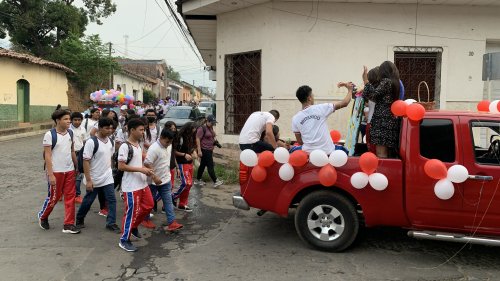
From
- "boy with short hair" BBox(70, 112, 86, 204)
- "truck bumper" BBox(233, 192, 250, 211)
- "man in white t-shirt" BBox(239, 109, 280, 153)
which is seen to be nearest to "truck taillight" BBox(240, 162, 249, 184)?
"truck bumper" BBox(233, 192, 250, 211)

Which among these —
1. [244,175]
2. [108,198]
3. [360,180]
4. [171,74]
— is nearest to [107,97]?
[108,198]

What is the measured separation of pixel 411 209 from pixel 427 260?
0.64 metres

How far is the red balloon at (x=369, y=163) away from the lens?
14.6ft

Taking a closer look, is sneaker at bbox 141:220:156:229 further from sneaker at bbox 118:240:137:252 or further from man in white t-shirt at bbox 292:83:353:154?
man in white t-shirt at bbox 292:83:353:154

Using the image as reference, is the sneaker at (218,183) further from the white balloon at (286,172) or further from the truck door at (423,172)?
the truck door at (423,172)

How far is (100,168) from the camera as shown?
5.56 m

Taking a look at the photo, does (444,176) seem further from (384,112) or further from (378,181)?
(384,112)

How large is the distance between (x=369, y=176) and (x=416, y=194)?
510mm

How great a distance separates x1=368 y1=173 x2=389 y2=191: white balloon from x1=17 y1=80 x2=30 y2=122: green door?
2029cm

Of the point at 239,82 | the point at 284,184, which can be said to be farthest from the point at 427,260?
the point at 239,82

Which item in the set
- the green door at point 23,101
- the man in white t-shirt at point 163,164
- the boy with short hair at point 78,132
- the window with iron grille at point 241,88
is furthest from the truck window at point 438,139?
the green door at point 23,101

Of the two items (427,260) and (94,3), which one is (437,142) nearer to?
(427,260)

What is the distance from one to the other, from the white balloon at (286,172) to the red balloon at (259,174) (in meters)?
0.20

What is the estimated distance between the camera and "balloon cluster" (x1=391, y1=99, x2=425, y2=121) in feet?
14.4
